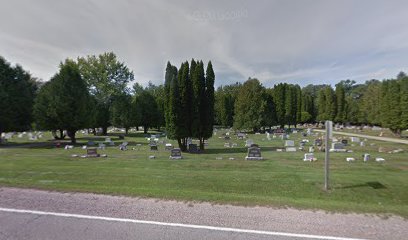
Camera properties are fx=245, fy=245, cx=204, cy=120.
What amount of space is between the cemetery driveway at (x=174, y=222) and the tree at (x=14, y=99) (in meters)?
30.5

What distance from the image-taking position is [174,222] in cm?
514

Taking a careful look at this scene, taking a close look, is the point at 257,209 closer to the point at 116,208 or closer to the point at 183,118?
the point at 116,208

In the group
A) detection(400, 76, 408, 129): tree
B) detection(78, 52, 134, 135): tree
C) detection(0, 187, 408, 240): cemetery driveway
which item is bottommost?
detection(0, 187, 408, 240): cemetery driveway

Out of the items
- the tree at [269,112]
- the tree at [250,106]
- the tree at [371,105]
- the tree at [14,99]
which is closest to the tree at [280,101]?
the tree at [269,112]

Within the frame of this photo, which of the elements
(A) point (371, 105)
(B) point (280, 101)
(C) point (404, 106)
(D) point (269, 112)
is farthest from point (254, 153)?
(A) point (371, 105)

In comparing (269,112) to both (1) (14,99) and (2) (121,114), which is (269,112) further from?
(1) (14,99)

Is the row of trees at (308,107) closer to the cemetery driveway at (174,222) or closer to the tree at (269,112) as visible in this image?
the tree at (269,112)

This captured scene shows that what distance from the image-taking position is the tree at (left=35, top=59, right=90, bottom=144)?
3003 centimetres

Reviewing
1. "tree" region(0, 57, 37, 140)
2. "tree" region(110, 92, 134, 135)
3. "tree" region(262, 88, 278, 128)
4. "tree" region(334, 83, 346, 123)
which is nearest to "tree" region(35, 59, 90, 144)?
"tree" region(0, 57, 37, 140)

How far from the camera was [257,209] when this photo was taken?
19.2ft

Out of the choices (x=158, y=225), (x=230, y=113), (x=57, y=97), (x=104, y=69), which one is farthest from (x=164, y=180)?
(x=230, y=113)

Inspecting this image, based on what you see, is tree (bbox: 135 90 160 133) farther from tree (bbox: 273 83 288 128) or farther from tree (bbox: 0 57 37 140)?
tree (bbox: 273 83 288 128)

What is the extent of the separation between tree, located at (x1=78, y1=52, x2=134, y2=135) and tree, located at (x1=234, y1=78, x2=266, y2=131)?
27853 millimetres

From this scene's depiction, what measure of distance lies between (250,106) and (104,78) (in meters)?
33.1
